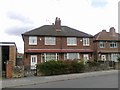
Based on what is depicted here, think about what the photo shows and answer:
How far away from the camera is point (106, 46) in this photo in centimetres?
5431

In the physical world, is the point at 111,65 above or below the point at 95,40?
below

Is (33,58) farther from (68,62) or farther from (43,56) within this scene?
(68,62)

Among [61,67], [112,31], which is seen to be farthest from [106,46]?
[61,67]

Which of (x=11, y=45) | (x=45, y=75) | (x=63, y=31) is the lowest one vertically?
(x=45, y=75)

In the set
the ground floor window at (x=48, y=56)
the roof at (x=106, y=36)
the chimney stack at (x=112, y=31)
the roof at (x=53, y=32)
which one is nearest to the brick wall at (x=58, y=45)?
the roof at (x=53, y=32)

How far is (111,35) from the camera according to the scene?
57.3 meters

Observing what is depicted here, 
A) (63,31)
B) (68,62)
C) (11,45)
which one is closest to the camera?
(68,62)

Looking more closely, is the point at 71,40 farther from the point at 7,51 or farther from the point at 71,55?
the point at 7,51

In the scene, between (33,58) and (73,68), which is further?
(33,58)

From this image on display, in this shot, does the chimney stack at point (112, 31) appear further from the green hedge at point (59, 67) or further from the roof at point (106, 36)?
the green hedge at point (59, 67)

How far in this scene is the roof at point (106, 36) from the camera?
180ft

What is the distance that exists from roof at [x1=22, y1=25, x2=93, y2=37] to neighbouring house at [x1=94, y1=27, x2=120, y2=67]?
14.7 feet

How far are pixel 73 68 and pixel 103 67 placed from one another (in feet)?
23.1

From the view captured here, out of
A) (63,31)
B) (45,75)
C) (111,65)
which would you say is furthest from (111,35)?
(45,75)
